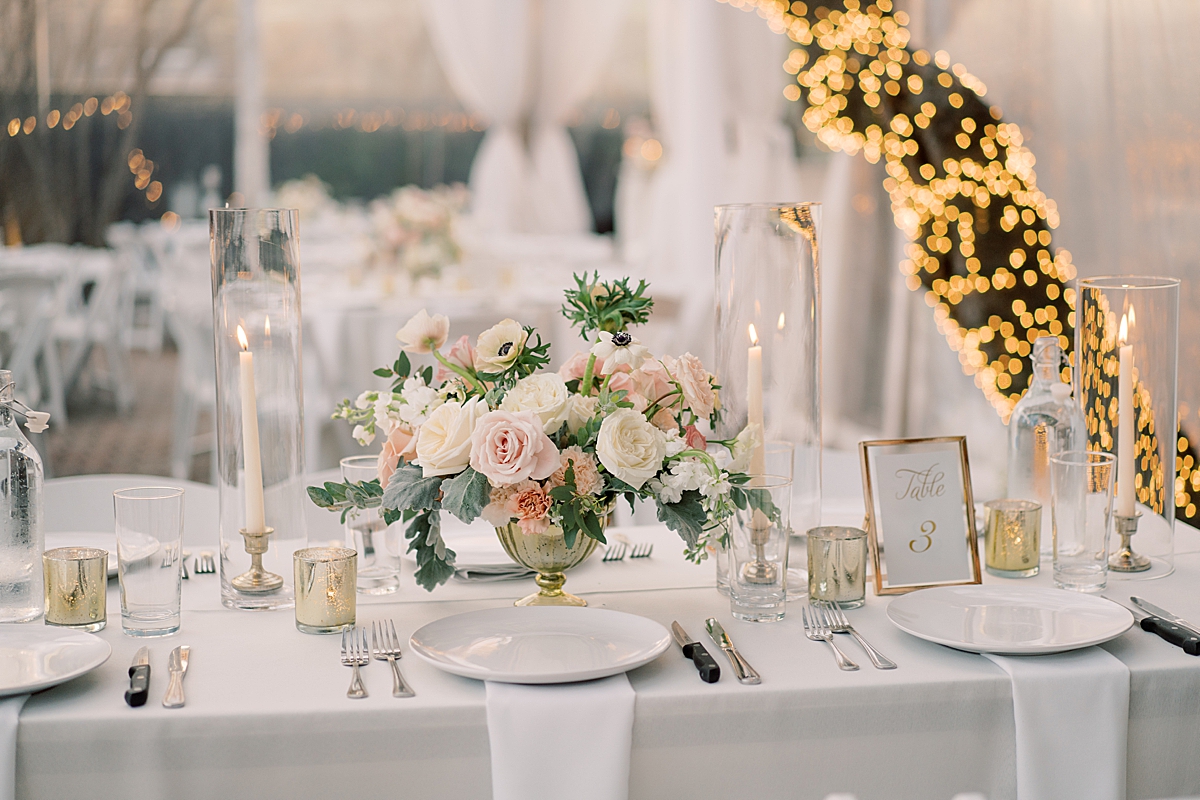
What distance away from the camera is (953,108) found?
154 inches

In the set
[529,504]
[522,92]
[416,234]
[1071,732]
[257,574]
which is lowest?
[1071,732]

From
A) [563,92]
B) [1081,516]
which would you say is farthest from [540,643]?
[563,92]

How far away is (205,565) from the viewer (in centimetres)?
156

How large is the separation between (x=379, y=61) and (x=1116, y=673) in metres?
7.44

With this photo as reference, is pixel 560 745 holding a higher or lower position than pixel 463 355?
lower

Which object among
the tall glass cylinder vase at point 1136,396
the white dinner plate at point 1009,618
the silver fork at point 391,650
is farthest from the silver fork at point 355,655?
the tall glass cylinder vase at point 1136,396

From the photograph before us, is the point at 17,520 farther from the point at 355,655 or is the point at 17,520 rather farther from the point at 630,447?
the point at 630,447

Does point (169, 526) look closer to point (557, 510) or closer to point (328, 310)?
point (557, 510)

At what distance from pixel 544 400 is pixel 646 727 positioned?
37 centimetres

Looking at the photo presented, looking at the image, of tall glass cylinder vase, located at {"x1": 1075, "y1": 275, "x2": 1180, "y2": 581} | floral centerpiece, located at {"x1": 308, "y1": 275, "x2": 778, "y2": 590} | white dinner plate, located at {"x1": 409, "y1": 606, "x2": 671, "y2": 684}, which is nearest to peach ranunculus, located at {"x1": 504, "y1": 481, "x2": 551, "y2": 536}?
floral centerpiece, located at {"x1": 308, "y1": 275, "x2": 778, "y2": 590}

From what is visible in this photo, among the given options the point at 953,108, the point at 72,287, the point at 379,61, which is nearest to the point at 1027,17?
the point at 953,108

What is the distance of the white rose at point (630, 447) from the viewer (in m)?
1.21

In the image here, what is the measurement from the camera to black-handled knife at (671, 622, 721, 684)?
1.13 meters

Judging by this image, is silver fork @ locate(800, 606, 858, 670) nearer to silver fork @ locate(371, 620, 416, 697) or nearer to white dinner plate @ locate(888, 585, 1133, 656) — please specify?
white dinner plate @ locate(888, 585, 1133, 656)
